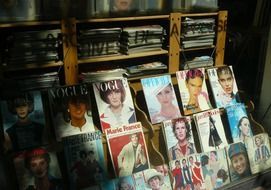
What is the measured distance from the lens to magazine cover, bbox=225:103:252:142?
8.21ft

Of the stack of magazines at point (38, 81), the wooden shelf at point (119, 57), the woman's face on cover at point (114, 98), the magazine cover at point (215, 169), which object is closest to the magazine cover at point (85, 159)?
the woman's face on cover at point (114, 98)

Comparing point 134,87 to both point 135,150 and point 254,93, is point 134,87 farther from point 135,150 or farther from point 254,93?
point 254,93

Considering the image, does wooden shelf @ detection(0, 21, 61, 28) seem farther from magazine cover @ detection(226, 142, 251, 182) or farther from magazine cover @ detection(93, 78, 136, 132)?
magazine cover @ detection(226, 142, 251, 182)

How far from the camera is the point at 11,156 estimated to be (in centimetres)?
190

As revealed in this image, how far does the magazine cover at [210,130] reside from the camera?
2.38 m

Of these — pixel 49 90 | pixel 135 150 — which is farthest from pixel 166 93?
pixel 49 90

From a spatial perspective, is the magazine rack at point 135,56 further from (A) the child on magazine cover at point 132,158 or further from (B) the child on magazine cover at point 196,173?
(B) the child on magazine cover at point 196,173

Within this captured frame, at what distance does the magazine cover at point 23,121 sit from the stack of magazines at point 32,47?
7.7 inches

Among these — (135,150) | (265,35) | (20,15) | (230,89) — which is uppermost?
(20,15)

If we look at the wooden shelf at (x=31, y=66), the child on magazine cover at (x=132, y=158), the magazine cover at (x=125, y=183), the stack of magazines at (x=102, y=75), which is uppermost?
the wooden shelf at (x=31, y=66)

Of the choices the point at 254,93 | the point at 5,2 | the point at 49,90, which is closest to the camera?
the point at 5,2

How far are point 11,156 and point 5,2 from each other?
84 cm

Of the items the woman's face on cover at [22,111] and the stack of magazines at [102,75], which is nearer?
the woman's face on cover at [22,111]

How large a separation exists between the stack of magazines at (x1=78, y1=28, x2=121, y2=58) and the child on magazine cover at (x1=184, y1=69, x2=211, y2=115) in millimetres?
568
